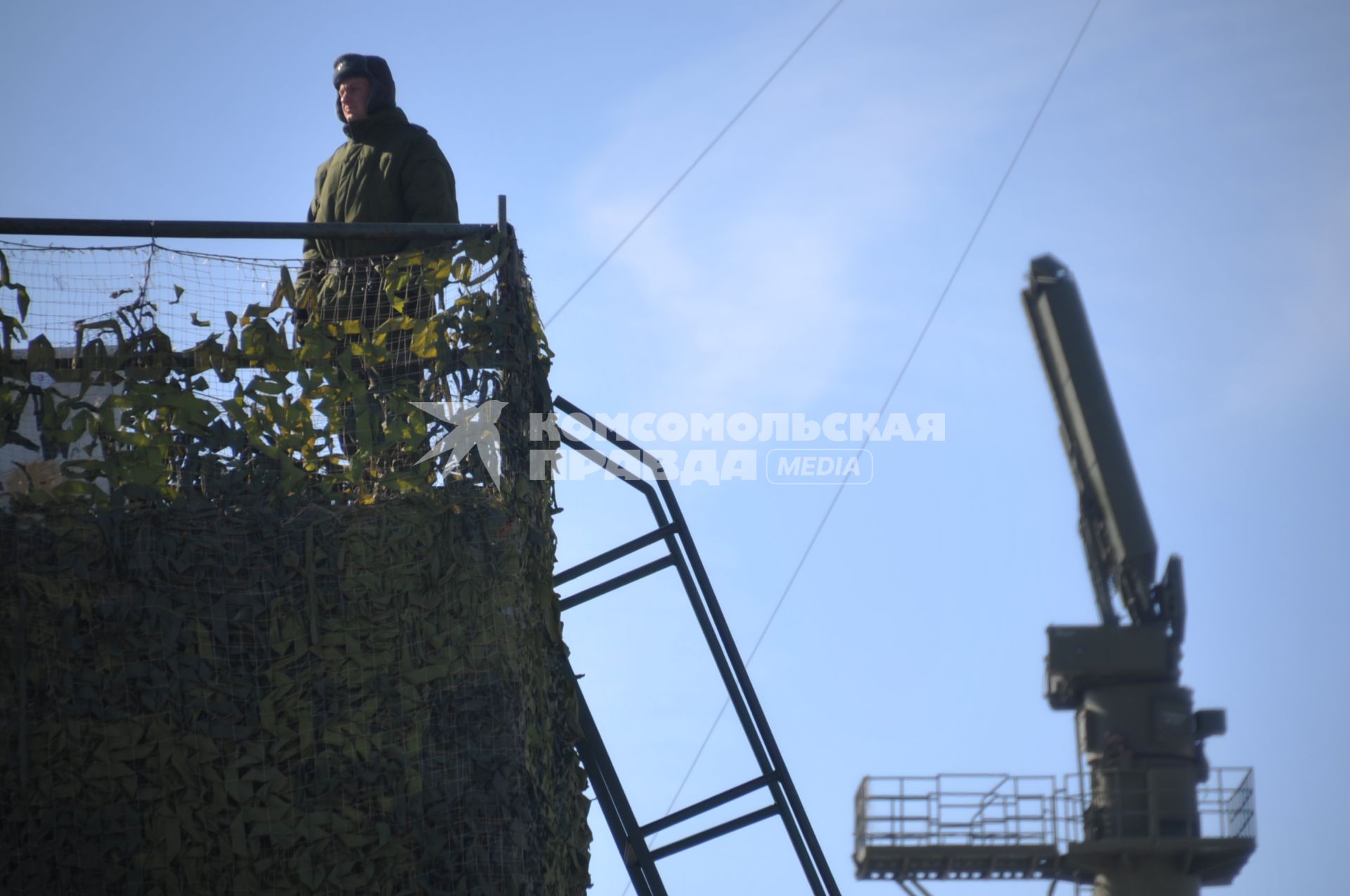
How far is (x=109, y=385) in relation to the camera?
6852 mm

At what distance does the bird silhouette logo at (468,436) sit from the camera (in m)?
6.72

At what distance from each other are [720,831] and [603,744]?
2.22 feet

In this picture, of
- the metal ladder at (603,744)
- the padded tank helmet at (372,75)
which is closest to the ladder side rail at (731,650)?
the metal ladder at (603,744)

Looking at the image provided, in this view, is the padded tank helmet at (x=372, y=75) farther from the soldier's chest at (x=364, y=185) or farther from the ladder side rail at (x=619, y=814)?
the ladder side rail at (x=619, y=814)

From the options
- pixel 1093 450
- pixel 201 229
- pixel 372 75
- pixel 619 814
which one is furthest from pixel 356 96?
pixel 1093 450

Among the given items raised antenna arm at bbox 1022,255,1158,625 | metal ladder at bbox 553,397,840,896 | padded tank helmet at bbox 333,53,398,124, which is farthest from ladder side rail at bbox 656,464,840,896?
raised antenna arm at bbox 1022,255,1158,625

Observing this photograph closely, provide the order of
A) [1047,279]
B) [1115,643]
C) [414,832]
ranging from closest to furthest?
[414,832] → [1115,643] → [1047,279]

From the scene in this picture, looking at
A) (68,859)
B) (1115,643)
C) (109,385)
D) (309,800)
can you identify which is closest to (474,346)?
(109,385)

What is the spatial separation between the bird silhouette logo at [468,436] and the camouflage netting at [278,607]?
35 mm

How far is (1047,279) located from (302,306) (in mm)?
21587

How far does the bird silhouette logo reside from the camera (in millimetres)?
6719

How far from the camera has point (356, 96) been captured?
776 centimetres

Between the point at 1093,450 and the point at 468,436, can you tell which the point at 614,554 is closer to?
the point at 468,436

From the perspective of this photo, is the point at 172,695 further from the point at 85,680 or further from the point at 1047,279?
the point at 1047,279
